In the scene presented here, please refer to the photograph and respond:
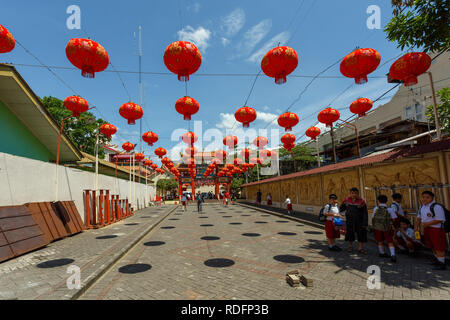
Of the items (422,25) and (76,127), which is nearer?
(422,25)

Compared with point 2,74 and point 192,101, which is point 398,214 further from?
point 2,74

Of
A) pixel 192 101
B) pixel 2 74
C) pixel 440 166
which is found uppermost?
pixel 2 74

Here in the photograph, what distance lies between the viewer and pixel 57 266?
5164 millimetres

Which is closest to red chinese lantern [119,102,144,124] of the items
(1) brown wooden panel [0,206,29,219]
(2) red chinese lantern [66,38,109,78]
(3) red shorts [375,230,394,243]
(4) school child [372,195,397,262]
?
(2) red chinese lantern [66,38,109,78]

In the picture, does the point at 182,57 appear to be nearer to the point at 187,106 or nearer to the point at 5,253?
the point at 187,106

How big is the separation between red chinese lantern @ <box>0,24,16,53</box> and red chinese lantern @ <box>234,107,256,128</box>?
680 centimetres

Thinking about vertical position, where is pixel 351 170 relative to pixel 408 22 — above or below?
below

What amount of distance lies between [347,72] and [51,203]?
37.7 feet

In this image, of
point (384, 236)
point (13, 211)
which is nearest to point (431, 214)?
point (384, 236)

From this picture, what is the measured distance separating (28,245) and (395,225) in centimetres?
1065

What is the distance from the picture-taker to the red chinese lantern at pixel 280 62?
5.70 meters

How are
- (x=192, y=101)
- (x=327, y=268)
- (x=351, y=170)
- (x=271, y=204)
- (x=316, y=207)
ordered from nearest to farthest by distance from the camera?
(x=327, y=268), (x=192, y=101), (x=351, y=170), (x=316, y=207), (x=271, y=204)

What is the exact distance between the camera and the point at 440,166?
659 centimetres
